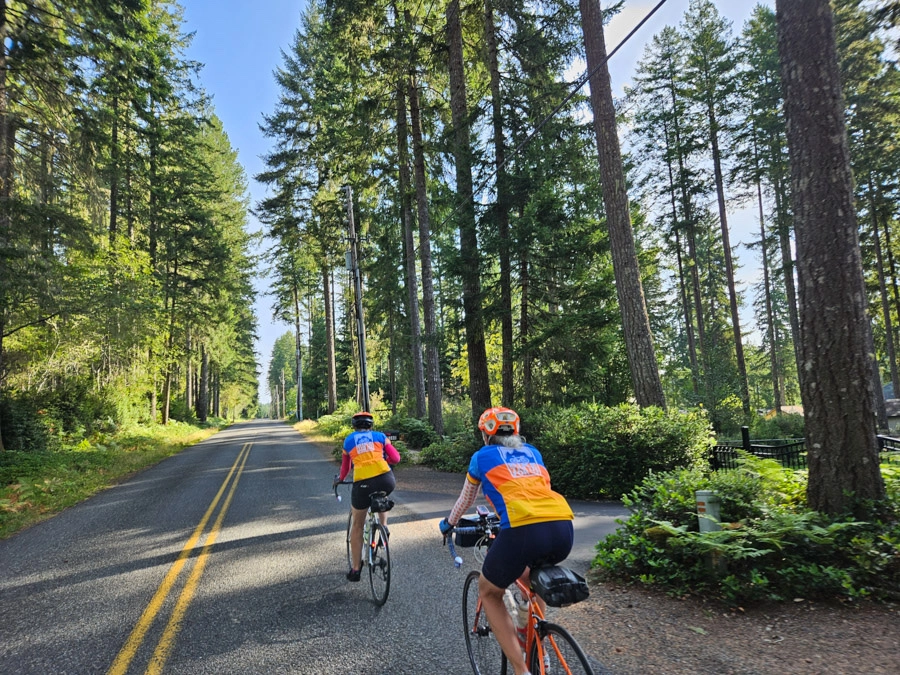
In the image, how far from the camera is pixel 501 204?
47.5 feet

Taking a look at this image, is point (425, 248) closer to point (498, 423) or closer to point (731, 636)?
point (498, 423)

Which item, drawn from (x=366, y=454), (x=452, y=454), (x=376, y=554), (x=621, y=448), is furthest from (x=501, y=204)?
(x=376, y=554)

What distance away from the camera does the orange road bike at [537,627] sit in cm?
241

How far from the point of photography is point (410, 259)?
748 inches

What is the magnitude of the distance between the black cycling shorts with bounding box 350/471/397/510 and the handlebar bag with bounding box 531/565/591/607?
108 inches

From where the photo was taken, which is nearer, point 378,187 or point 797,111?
point 797,111

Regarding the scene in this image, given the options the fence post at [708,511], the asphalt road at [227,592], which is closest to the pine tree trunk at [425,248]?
the asphalt road at [227,592]

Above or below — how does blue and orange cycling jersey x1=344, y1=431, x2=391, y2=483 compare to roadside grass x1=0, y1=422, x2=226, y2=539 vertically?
above

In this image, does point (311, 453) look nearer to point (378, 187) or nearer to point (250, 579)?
point (378, 187)

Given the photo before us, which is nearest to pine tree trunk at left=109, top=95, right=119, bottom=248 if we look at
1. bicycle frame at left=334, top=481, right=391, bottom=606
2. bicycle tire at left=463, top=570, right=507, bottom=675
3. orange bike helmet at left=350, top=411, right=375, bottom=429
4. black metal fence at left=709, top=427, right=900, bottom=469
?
orange bike helmet at left=350, top=411, right=375, bottom=429

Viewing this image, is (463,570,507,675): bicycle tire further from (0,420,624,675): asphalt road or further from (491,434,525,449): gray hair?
(491,434,525,449): gray hair

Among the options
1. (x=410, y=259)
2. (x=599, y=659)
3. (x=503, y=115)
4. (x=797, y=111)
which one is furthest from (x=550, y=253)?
(x=599, y=659)

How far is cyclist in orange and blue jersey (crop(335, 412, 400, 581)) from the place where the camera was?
507 cm

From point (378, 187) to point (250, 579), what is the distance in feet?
57.0
